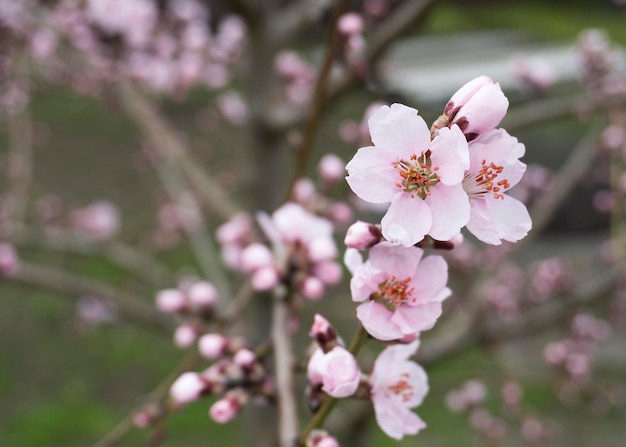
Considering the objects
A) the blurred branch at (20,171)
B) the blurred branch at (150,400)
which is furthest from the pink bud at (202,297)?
the blurred branch at (20,171)

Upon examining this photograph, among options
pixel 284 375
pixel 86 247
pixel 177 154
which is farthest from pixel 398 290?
pixel 86 247

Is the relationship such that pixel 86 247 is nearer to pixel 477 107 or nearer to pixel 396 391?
pixel 396 391

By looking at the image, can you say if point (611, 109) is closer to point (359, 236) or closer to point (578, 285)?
point (578, 285)

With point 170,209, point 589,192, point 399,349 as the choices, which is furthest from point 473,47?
point 399,349

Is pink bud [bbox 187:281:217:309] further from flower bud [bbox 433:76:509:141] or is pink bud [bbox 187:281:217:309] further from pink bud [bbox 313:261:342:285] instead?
flower bud [bbox 433:76:509:141]

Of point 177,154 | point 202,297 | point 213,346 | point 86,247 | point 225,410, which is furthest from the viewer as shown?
point 86,247

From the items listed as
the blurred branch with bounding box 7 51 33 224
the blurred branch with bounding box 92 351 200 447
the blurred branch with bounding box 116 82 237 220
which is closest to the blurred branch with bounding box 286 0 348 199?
the blurred branch with bounding box 92 351 200 447
